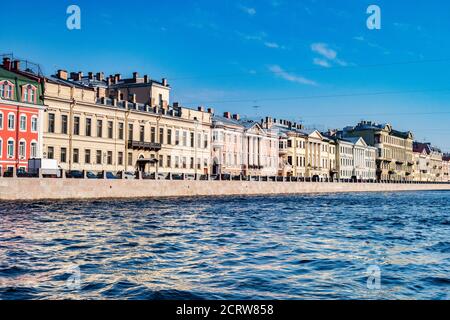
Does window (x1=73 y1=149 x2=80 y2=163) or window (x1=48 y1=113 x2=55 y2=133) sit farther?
window (x1=73 y1=149 x2=80 y2=163)

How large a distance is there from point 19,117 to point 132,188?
38.0 ft

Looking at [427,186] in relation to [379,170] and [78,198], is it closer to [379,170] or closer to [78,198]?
[379,170]

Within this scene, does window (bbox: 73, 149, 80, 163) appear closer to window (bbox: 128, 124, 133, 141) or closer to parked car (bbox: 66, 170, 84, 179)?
window (bbox: 128, 124, 133, 141)

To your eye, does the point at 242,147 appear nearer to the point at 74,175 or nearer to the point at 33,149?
the point at 33,149

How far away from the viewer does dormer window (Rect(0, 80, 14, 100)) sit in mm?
46000

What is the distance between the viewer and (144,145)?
60750 millimetres

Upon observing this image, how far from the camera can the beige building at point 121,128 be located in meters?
52.5

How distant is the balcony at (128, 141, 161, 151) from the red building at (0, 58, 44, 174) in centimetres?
1202

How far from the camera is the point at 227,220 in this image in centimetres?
2458

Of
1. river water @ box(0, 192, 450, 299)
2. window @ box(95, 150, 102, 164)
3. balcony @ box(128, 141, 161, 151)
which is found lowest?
river water @ box(0, 192, 450, 299)

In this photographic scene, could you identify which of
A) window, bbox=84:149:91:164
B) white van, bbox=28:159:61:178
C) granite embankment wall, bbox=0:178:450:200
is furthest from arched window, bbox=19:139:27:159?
granite embankment wall, bbox=0:178:450:200

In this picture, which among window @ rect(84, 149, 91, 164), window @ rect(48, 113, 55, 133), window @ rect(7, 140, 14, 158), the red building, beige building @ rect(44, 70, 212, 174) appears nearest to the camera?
the red building

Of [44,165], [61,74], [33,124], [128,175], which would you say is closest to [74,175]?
[44,165]

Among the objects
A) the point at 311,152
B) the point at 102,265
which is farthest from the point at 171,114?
the point at 102,265
